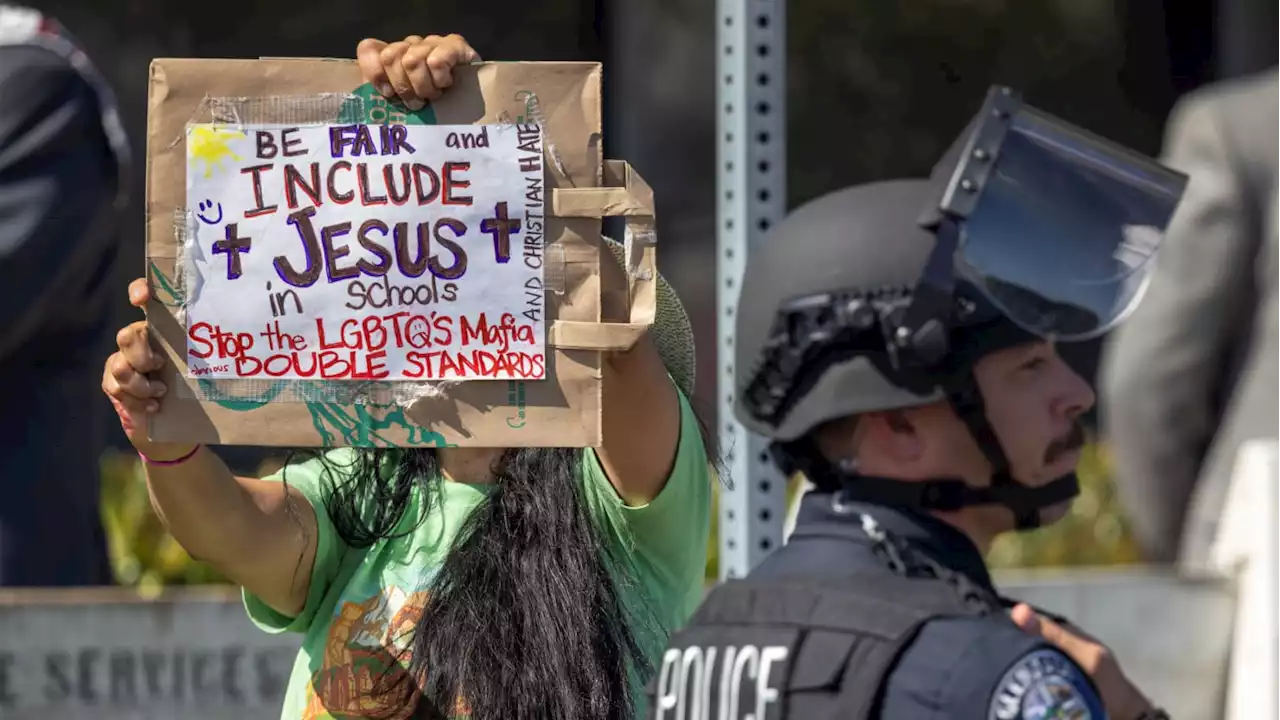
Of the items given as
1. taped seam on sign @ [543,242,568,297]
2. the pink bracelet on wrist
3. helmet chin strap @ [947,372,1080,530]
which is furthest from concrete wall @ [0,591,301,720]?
helmet chin strap @ [947,372,1080,530]

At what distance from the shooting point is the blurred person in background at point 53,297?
226 inches

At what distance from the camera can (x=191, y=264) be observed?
2139 millimetres

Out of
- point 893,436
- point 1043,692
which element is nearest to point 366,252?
point 893,436

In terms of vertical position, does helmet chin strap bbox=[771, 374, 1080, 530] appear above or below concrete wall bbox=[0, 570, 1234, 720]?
above

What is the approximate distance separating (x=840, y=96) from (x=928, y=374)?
539cm

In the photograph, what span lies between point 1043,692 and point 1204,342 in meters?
4.79

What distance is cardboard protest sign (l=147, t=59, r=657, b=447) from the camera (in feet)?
6.94

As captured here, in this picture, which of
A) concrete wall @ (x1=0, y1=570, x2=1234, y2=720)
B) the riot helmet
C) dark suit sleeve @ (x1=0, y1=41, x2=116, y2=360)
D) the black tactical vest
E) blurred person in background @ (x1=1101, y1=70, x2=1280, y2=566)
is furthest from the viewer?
blurred person in background @ (x1=1101, y1=70, x2=1280, y2=566)

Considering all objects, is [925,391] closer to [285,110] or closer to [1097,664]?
[1097,664]

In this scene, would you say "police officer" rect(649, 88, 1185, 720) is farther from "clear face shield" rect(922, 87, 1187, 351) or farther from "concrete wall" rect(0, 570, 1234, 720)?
"concrete wall" rect(0, 570, 1234, 720)

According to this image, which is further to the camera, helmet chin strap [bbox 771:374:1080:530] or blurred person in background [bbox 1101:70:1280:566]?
blurred person in background [bbox 1101:70:1280:566]

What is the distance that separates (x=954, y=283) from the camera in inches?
75.0

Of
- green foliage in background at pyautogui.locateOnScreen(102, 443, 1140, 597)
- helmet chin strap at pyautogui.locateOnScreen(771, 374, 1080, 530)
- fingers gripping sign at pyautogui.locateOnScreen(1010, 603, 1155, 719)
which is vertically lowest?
green foliage in background at pyautogui.locateOnScreen(102, 443, 1140, 597)

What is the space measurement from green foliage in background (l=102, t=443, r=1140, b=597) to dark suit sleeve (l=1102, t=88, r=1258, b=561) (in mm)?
110
